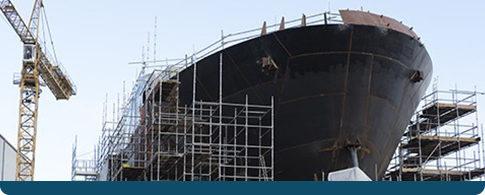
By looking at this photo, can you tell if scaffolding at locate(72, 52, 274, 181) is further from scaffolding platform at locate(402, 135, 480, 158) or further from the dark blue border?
the dark blue border

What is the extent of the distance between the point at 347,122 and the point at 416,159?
8209 millimetres

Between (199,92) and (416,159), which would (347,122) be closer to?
(199,92)

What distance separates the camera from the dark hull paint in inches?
891

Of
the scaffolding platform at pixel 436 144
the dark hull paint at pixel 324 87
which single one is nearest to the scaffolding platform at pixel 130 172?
the dark hull paint at pixel 324 87

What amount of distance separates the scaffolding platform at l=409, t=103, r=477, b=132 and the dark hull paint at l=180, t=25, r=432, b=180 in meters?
6.83

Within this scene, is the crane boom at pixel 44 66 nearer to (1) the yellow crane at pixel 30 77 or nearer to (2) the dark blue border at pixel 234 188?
(1) the yellow crane at pixel 30 77

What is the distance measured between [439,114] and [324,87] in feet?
30.7

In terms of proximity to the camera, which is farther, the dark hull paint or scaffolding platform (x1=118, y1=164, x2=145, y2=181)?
scaffolding platform (x1=118, y1=164, x2=145, y2=181)

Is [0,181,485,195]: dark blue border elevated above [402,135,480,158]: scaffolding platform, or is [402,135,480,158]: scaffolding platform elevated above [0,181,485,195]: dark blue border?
[402,135,480,158]: scaffolding platform

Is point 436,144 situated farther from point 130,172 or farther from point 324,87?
point 130,172

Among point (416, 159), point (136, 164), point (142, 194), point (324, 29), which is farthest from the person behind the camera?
point (416, 159)

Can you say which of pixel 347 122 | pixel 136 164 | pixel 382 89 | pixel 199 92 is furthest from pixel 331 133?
pixel 136 164

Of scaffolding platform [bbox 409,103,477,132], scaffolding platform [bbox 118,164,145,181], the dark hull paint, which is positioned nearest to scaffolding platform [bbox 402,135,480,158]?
scaffolding platform [bbox 409,103,477,132]

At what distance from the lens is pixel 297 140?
22969 mm
